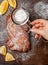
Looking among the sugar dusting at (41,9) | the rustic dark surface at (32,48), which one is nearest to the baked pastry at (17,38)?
the rustic dark surface at (32,48)

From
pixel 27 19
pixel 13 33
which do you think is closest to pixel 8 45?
pixel 13 33

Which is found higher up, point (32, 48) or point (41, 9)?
point (41, 9)

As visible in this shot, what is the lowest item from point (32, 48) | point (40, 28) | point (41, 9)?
point (32, 48)

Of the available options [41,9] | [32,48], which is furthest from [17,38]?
[41,9]

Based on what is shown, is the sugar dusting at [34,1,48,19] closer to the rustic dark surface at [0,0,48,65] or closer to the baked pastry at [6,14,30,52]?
the rustic dark surface at [0,0,48,65]

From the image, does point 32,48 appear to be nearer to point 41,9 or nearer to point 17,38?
point 17,38

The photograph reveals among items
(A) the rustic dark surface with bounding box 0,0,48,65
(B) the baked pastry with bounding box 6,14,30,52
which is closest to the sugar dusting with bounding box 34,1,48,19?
(A) the rustic dark surface with bounding box 0,0,48,65

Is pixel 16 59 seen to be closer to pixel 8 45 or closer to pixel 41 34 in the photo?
pixel 8 45
